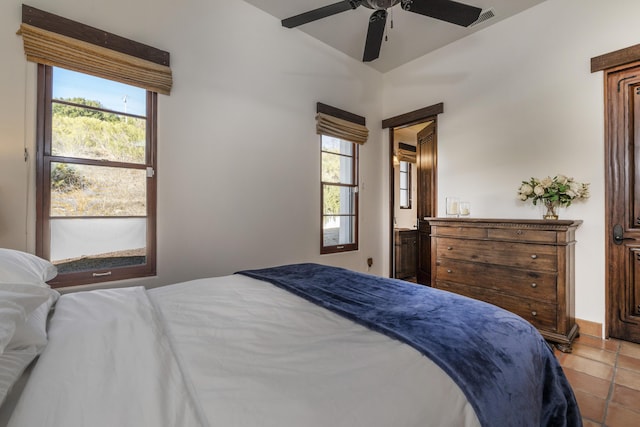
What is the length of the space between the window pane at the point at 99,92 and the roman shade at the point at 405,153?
4.13 metres

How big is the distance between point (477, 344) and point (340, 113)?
10.3 feet

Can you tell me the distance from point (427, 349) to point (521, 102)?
3.07m

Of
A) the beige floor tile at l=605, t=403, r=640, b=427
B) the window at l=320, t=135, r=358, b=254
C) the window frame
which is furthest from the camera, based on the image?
the window frame

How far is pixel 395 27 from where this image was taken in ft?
10.3

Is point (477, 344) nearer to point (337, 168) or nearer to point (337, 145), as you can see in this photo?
point (337, 168)

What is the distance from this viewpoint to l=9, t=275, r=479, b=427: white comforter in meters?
0.57

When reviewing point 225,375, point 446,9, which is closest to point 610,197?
point 446,9

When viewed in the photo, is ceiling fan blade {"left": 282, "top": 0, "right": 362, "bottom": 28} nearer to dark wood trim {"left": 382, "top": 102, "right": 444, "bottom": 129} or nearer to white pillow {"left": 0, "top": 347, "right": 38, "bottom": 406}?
dark wood trim {"left": 382, "top": 102, "right": 444, "bottom": 129}

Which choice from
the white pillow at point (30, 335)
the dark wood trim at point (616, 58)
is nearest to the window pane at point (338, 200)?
the dark wood trim at point (616, 58)

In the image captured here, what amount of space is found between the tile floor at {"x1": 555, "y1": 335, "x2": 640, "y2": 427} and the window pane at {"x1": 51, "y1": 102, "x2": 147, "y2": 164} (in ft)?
10.9

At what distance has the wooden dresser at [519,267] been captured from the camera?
7.39 feet

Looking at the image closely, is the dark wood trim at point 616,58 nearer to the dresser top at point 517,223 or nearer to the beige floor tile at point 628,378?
the dresser top at point 517,223

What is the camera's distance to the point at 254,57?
285 cm

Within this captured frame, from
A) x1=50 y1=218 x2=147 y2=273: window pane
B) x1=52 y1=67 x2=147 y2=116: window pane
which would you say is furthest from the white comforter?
x1=52 y1=67 x2=147 y2=116: window pane
